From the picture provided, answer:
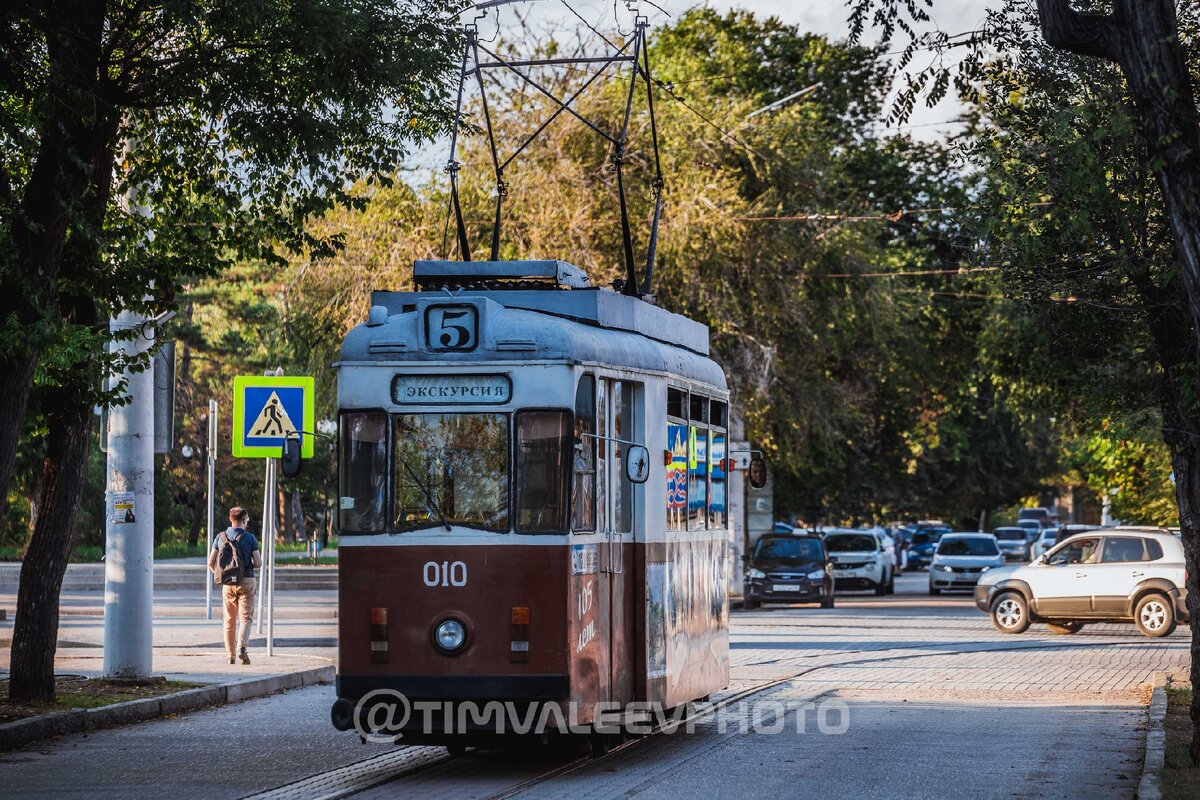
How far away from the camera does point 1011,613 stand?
28891 mm

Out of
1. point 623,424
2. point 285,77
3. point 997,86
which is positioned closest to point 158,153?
point 285,77

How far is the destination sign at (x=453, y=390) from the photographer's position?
1143 centimetres

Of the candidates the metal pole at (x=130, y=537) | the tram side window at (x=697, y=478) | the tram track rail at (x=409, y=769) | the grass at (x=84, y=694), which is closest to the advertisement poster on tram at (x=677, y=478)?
the tram side window at (x=697, y=478)

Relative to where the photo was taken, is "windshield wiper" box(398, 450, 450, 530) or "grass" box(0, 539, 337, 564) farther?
"grass" box(0, 539, 337, 564)

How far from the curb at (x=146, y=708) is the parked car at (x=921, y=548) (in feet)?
173

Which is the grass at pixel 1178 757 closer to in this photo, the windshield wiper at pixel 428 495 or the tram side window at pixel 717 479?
the tram side window at pixel 717 479

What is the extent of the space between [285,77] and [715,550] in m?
5.02

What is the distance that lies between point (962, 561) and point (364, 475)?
3517 centimetres

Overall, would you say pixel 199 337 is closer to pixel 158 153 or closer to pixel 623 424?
pixel 158 153

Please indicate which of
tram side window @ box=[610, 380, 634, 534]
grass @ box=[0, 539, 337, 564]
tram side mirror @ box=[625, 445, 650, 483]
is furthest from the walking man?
grass @ box=[0, 539, 337, 564]

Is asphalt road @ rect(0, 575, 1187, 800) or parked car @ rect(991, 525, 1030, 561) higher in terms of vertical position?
parked car @ rect(991, 525, 1030, 561)

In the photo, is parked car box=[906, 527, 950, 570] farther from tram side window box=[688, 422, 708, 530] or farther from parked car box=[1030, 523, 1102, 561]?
tram side window box=[688, 422, 708, 530]

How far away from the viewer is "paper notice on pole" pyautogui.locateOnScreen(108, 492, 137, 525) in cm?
1728

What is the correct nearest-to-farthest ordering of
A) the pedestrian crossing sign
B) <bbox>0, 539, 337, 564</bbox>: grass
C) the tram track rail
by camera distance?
the tram track rail, the pedestrian crossing sign, <bbox>0, 539, 337, 564</bbox>: grass
